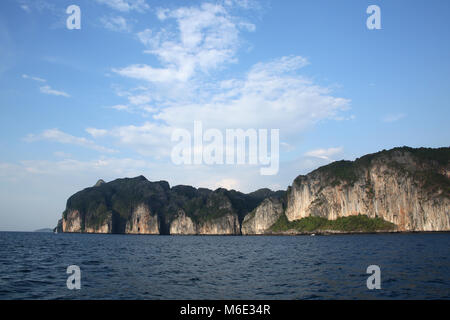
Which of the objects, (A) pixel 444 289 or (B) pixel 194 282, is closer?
(A) pixel 444 289

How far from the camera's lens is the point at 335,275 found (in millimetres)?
33438

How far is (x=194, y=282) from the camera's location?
3033 cm
